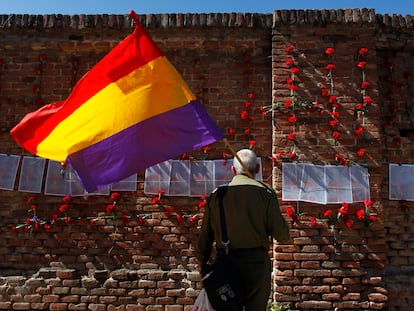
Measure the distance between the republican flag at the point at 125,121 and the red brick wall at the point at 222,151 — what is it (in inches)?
64.4

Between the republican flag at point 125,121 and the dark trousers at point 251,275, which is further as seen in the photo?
the republican flag at point 125,121

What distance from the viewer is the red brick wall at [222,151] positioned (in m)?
4.61

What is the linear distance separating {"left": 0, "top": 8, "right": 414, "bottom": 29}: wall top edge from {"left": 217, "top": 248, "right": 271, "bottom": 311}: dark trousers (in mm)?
2903

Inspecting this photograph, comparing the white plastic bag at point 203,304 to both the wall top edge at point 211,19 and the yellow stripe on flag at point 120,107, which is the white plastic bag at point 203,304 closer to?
the yellow stripe on flag at point 120,107

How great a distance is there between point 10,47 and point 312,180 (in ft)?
12.7

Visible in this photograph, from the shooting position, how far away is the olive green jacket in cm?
312

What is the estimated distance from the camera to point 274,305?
4.52 metres

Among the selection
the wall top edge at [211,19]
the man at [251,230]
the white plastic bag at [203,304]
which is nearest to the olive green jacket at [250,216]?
the man at [251,230]

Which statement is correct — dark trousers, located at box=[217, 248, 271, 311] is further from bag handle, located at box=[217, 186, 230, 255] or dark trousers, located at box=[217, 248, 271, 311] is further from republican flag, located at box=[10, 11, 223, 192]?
republican flag, located at box=[10, 11, 223, 192]

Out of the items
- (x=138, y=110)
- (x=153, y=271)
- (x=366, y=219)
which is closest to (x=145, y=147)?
(x=138, y=110)

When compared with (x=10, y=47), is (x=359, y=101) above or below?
below

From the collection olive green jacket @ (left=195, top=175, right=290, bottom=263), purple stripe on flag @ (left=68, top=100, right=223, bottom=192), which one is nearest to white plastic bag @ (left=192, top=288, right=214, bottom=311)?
olive green jacket @ (left=195, top=175, right=290, bottom=263)

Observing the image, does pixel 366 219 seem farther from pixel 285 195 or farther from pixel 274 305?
pixel 274 305

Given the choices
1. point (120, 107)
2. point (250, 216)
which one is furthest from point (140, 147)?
point (250, 216)
